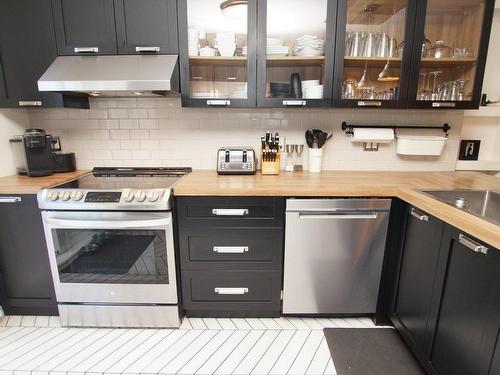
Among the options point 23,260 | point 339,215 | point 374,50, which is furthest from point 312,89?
point 23,260

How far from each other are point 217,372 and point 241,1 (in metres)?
2.25

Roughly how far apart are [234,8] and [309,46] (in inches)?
21.8

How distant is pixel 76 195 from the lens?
168 centimetres

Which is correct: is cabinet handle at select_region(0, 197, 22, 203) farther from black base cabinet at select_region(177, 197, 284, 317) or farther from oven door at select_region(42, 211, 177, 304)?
black base cabinet at select_region(177, 197, 284, 317)

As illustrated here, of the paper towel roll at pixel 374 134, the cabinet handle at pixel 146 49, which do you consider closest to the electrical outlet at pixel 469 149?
the paper towel roll at pixel 374 134

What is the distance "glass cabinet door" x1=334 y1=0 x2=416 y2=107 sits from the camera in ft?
6.00

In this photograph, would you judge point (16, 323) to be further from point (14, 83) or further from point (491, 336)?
point (491, 336)

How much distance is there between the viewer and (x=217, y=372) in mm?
1564

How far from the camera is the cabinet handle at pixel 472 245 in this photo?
1084mm

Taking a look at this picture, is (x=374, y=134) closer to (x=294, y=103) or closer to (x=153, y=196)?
(x=294, y=103)

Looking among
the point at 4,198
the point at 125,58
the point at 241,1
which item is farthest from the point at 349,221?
the point at 4,198

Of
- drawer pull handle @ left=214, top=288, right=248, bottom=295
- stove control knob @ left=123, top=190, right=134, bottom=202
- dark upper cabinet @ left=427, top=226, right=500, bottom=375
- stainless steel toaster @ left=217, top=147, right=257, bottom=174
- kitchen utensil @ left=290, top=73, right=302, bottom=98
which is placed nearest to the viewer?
dark upper cabinet @ left=427, top=226, right=500, bottom=375

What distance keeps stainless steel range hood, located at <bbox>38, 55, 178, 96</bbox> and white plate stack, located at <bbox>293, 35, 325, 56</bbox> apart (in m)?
0.82

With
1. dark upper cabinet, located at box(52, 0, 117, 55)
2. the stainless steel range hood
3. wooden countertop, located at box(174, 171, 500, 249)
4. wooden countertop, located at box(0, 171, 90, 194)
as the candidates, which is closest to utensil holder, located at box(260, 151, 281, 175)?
wooden countertop, located at box(174, 171, 500, 249)
